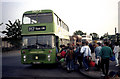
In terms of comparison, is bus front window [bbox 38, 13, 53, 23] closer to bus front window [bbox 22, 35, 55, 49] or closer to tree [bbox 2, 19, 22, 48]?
bus front window [bbox 22, 35, 55, 49]

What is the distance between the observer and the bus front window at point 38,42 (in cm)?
1132

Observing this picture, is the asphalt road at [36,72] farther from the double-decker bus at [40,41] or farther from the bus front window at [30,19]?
the bus front window at [30,19]

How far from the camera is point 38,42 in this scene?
11.4 meters

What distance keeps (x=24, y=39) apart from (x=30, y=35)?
506mm

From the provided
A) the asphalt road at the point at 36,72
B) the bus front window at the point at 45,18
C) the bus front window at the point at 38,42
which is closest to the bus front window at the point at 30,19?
the bus front window at the point at 45,18

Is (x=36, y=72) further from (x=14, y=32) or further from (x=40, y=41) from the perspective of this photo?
(x=14, y=32)

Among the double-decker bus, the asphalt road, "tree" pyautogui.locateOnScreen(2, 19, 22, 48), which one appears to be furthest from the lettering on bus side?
"tree" pyautogui.locateOnScreen(2, 19, 22, 48)

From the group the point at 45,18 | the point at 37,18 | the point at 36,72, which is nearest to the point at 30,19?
the point at 37,18

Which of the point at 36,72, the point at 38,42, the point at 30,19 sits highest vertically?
the point at 30,19

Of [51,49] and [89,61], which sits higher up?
[51,49]

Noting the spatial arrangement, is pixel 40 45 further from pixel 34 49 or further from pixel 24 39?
pixel 24 39

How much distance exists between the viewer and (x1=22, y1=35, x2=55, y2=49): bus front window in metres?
11.3

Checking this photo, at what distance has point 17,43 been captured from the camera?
148ft

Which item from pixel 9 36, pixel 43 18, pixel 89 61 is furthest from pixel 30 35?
pixel 9 36
